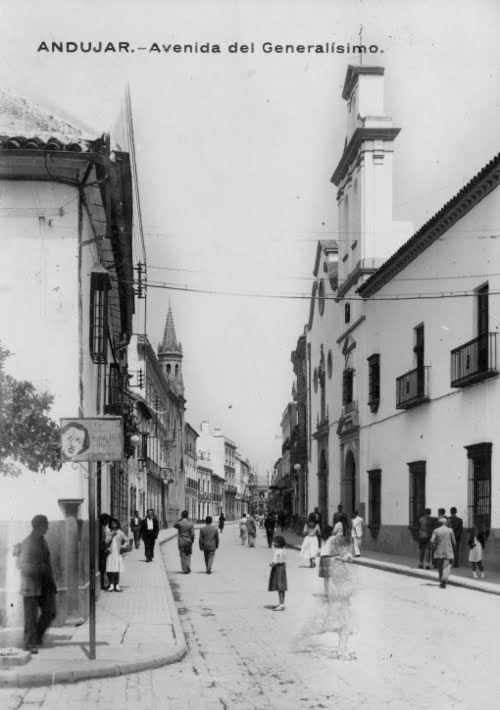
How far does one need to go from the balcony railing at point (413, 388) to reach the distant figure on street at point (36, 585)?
1709 centimetres

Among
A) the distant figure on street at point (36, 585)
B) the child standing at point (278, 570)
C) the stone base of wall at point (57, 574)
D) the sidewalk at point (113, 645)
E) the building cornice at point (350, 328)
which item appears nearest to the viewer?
the sidewalk at point (113, 645)

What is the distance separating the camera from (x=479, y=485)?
22.6 metres

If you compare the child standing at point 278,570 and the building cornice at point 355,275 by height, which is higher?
the building cornice at point 355,275

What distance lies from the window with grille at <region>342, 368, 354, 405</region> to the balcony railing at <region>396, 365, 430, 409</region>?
24.6 ft

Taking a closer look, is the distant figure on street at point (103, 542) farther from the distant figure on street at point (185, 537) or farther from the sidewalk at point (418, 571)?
the sidewalk at point (418, 571)

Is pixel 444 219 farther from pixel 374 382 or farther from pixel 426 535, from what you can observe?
pixel 374 382

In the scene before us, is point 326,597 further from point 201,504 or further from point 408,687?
point 201,504

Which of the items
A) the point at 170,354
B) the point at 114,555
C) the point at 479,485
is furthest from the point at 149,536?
the point at 170,354

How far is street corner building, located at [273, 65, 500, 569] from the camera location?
73.5 feet

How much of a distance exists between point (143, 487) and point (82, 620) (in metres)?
37.4

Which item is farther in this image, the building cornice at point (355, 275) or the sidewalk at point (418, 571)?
the building cornice at point (355, 275)

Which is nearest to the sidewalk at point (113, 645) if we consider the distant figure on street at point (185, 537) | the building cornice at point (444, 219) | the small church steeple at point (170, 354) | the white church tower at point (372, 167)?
the distant figure on street at point (185, 537)

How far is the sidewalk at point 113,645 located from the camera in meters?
8.95

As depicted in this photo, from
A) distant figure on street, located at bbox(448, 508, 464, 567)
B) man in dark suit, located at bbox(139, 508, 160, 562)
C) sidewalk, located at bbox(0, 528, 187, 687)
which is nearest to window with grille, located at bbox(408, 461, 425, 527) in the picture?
distant figure on street, located at bbox(448, 508, 464, 567)
